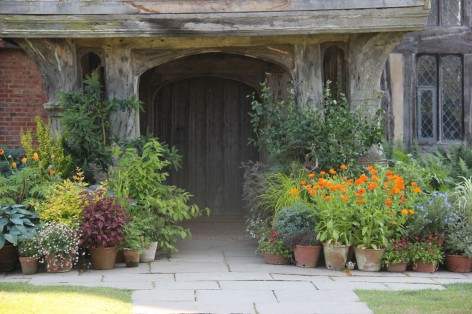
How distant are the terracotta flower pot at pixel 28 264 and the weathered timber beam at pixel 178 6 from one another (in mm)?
3296

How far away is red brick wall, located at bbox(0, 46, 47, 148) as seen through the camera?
14.0 meters

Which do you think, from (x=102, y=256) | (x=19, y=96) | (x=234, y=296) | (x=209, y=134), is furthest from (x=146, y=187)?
(x=19, y=96)

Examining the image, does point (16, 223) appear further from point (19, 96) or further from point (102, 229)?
point (19, 96)

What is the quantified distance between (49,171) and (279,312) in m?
4.34

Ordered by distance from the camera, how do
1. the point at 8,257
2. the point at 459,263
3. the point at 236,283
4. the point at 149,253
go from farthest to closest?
the point at 149,253, the point at 459,263, the point at 8,257, the point at 236,283

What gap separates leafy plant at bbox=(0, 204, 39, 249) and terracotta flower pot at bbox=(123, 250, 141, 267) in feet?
3.52

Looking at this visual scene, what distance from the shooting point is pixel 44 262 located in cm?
929

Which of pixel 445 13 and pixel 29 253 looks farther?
pixel 445 13

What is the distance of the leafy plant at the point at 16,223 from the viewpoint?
8844mm

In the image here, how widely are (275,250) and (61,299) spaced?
3.14 m

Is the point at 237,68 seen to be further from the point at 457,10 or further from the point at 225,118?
the point at 457,10

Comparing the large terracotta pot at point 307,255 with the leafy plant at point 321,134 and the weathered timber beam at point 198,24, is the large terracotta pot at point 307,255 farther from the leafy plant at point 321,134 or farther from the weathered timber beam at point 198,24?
the weathered timber beam at point 198,24

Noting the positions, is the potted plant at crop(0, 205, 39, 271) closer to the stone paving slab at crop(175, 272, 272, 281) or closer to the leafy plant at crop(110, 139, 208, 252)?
the leafy plant at crop(110, 139, 208, 252)

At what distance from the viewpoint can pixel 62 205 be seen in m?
9.18
